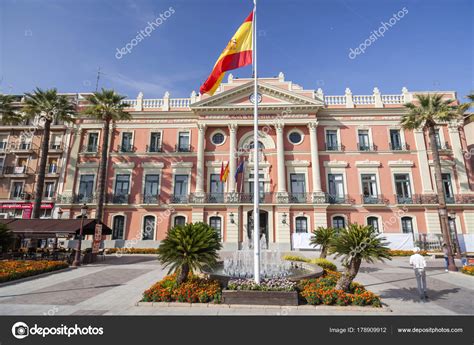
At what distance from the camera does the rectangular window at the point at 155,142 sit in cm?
2877

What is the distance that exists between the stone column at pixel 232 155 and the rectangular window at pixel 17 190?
78.7 feet

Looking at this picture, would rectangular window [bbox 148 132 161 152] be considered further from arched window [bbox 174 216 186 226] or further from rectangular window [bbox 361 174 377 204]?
rectangular window [bbox 361 174 377 204]

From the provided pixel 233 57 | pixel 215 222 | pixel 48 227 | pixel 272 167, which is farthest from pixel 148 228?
pixel 233 57

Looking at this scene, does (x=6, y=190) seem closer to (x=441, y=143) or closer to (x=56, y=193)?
(x=56, y=193)

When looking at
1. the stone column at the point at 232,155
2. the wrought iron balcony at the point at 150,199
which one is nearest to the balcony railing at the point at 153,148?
the wrought iron balcony at the point at 150,199

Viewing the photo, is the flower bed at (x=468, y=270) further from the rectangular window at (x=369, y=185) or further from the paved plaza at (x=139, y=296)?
the rectangular window at (x=369, y=185)

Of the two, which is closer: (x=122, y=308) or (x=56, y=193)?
(x=122, y=308)

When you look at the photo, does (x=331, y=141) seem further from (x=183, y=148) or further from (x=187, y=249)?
(x=187, y=249)

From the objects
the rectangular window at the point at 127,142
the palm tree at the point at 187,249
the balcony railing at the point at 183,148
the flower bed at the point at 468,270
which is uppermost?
the rectangular window at the point at 127,142

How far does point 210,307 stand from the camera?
7.54 metres

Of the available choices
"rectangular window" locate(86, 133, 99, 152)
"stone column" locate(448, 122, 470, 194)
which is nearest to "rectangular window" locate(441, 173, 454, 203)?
"stone column" locate(448, 122, 470, 194)
